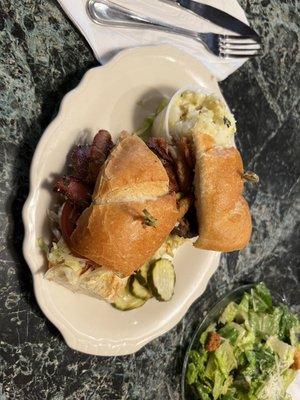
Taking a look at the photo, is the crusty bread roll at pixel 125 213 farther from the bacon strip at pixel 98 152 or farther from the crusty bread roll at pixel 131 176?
the bacon strip at pixel 98 152

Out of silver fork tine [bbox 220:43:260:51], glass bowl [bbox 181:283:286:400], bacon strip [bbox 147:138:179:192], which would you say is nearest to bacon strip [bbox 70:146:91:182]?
bacon strip [bbox 147:138:179:192]

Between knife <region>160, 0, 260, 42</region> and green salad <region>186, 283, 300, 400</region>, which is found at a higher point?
knife <region>160, 0, 260, 42</region>

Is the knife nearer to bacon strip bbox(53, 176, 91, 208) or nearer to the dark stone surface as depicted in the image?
the dark stone surface

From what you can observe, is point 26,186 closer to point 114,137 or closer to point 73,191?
point 73,191

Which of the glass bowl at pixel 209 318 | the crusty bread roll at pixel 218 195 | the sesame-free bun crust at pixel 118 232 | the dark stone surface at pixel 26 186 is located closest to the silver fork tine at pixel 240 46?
the dark stone surface at pixel 26 186

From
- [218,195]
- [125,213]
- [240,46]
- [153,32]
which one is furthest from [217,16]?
[125,213]

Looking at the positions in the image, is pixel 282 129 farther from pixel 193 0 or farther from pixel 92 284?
pixel 92 284
